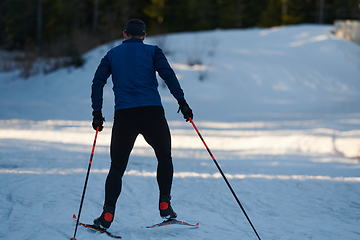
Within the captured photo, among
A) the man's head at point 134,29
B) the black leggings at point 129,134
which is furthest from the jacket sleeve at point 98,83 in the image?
the man's head at point 134,29

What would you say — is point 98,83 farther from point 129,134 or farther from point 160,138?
point 160,138

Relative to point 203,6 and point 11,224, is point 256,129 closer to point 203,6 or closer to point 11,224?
point 11,224

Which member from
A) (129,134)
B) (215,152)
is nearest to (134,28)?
(129,134)

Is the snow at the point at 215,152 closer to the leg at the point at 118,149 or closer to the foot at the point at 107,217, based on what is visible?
the foot at the point at 107,217

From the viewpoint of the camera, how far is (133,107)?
317 cm

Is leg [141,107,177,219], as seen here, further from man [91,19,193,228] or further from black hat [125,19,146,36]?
black hat [125,19,146,36]

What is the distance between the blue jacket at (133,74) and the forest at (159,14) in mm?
28950

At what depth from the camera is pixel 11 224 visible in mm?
3400

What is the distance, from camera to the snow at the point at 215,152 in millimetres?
3719

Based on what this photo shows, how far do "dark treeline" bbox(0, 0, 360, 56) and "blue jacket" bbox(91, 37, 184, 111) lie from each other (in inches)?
1135

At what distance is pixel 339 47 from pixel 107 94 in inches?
506

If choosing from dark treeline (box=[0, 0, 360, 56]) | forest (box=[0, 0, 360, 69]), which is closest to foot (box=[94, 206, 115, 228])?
dark treeline (box=[0, 0, 360, 56])

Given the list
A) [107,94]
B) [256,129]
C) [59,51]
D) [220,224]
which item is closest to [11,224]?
[220,224]

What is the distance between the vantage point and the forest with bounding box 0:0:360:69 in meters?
35.2
